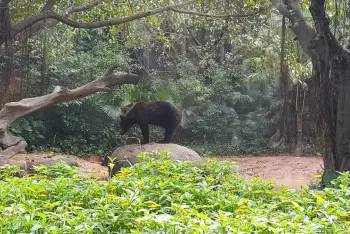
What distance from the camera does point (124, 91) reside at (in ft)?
50.3

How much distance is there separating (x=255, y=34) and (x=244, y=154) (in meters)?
3.58

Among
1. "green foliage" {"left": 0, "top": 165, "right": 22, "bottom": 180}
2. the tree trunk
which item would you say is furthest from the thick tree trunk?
the tree trunk

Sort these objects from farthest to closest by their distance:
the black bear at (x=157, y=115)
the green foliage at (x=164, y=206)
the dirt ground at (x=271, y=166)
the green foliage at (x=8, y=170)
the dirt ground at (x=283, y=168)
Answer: the black bear at (x=157, y=115)
the dirt ground at (x=283, y=168)
the dirt ground at (x=271, y=166)
the green foliage at (x=8, y=170)
the green foliage at (x=164, y=206)

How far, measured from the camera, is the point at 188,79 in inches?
632

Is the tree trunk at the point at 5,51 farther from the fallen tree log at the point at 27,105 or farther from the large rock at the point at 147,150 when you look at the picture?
the large rock at the point at 147,150

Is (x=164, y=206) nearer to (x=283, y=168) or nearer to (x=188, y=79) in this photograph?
(x=283, y=168)

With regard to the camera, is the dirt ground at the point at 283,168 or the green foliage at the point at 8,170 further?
the dirt ground at the point at 283,168

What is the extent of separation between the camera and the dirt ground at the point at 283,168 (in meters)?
10.2

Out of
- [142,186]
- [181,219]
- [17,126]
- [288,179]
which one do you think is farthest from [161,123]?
[181,219]

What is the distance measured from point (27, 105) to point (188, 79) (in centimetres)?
713

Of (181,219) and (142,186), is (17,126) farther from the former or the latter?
(181,219)

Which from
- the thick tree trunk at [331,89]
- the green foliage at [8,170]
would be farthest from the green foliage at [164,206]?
the thick tree trunk at [331,89]

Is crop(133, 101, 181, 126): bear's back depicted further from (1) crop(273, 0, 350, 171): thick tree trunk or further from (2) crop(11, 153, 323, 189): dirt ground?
(1) crop(273, 0, 350, 171): thick tree trunk

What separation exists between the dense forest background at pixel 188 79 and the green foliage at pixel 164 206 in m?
Result: 7.66
